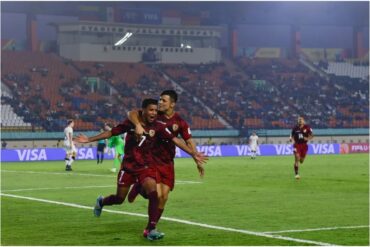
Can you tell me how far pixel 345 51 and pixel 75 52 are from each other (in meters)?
32.4

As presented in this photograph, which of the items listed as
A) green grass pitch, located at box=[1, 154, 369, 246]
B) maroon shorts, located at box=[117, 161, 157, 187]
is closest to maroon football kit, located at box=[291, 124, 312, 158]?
green grass pitch, located at box=[1, 154, 369, 246]

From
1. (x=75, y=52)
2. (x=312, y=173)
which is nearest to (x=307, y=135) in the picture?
(x=312, y=173)

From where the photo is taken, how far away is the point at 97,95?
2869 inches

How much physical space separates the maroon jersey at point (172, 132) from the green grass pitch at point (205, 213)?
4.29ft

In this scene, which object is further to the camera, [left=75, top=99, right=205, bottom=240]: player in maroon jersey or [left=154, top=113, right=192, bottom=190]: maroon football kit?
[left=154, top=113, right=192, bottom=190]: maroon football kit

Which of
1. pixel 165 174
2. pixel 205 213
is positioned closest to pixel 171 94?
pixel 165 174

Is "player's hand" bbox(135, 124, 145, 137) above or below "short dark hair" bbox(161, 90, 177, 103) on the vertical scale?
below

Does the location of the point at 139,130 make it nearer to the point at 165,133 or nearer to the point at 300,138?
the point at 165,133

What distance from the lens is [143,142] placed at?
15102mm

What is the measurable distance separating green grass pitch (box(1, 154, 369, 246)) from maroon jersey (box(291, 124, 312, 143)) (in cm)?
235

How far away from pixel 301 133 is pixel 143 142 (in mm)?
18288

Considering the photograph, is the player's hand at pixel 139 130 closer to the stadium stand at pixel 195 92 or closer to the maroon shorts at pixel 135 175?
the maroon shorts at pixel 135 175

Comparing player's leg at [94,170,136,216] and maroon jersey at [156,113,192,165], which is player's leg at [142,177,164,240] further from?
player's leg at [94,170,136,216]

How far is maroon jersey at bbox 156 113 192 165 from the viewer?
15.1 meters
